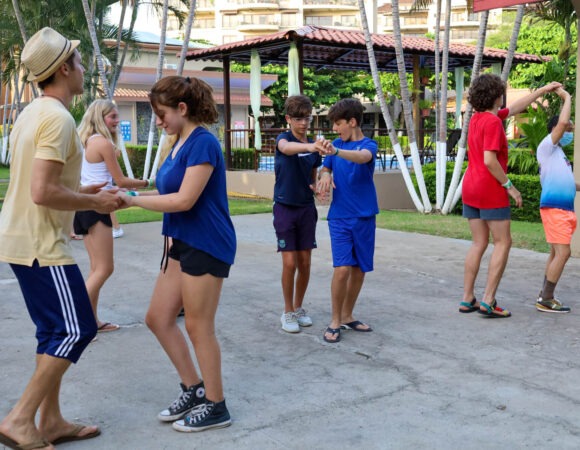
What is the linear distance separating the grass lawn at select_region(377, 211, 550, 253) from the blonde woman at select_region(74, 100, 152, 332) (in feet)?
18.4

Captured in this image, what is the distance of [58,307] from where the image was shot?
3396mm

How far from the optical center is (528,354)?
5.01 metres

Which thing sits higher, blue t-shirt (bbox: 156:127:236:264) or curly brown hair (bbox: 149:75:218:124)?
curly brown hair (bbox: 149:75:218:124)

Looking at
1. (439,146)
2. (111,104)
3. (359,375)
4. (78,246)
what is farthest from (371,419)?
(439,146)

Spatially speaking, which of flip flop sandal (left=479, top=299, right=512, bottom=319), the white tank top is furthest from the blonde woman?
flip flop sandal (left=479, top=299, right=512, bottom=319)

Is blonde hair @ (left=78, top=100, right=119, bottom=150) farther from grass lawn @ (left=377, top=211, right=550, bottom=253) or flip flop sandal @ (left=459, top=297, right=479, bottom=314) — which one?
grass lawn @ (left=377, top=211, right=550, bottom=253)

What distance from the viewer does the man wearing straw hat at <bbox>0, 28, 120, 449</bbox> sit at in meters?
3.34

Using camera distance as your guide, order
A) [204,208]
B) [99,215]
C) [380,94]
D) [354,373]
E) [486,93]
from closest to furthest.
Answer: [204,208]
[354,373]
[99,215]
[486,93]
[380,94]

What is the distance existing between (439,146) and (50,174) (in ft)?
38.0

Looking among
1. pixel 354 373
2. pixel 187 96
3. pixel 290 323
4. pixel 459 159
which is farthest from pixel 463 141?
pixel 187 96

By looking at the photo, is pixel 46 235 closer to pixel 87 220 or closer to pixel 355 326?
pixel 87 220

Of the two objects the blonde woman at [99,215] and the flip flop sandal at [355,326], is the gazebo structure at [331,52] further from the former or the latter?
the flip flop sandal at [355,326]

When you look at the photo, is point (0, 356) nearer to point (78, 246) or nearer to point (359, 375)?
point (359, 375)

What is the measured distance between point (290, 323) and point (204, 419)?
195cm
